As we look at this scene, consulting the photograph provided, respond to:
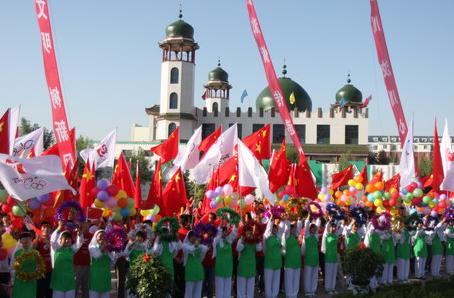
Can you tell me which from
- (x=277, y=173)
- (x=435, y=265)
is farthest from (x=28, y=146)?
(x=435, y=265)

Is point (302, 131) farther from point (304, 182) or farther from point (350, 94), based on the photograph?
point (304, 182)

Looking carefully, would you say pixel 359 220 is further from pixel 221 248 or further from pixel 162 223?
pixel 162 223

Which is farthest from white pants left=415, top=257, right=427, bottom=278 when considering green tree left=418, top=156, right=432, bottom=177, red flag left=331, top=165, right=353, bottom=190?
green tree left=418, top=156, right=432, bottom=177

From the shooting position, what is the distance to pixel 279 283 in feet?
30.5

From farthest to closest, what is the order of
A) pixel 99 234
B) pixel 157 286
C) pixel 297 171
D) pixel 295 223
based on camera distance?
pixel 297 171 → pixel 295 223 → pixel 99 234 → pixel 157 286

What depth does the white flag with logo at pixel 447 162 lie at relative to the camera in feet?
39.3

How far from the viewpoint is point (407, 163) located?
39.4ft

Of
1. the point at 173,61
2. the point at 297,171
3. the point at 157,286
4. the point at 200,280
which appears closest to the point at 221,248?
the point at 200,280

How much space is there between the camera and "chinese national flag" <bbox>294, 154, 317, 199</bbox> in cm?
1259

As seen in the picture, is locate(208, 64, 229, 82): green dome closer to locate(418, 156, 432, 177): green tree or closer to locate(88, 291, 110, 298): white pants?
locate(418, 156, 432, 177): green tree

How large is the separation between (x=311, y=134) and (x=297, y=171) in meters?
37.9

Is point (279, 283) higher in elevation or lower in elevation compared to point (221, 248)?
lower

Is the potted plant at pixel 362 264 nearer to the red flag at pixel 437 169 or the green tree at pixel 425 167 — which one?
the red flag at pixel 437 169

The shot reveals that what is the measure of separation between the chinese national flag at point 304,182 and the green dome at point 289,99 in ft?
132
